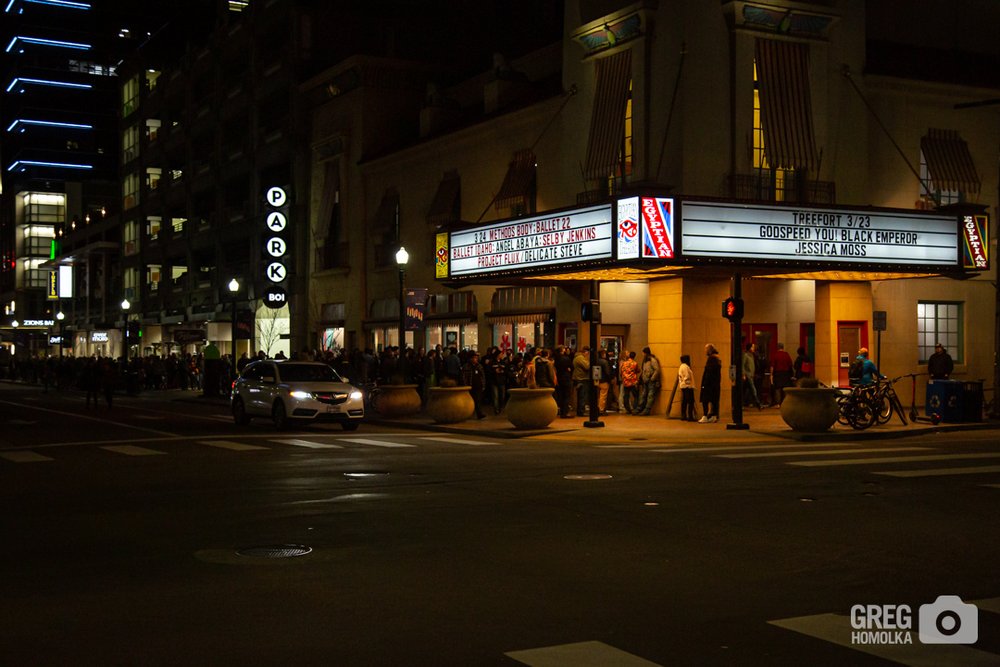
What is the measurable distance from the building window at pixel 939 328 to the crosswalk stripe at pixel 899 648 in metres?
25.8

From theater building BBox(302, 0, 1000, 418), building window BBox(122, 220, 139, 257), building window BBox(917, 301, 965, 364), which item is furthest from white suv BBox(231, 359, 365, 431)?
building window BBox(122, 220, 139, 257)

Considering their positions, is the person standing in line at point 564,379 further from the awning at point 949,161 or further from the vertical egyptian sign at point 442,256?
the awning at point 949,161

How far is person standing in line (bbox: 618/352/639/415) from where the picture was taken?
28.4m

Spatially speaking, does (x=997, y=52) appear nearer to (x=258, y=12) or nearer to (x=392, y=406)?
(x=392, y=406)

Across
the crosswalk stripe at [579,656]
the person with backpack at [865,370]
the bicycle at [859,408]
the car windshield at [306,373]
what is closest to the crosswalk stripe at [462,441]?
the car windshield at [306,373]

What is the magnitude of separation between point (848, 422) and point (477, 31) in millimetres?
33248

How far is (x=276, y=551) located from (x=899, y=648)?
17.1ft

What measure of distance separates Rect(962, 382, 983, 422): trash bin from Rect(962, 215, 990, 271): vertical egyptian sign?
12.5ft

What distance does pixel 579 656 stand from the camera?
6.23m

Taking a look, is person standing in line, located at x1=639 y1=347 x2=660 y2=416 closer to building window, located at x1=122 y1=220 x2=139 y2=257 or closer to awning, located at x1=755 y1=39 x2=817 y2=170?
awning, located at x1=755 y1=39 x2=817 y2=170

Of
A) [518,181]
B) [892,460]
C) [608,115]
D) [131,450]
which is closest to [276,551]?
[892,460]

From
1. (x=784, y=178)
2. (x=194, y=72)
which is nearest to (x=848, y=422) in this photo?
(x=784, y=178)

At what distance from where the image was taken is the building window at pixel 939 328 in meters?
31.1

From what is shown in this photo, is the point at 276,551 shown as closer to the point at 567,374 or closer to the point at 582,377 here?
the point at 567,374
